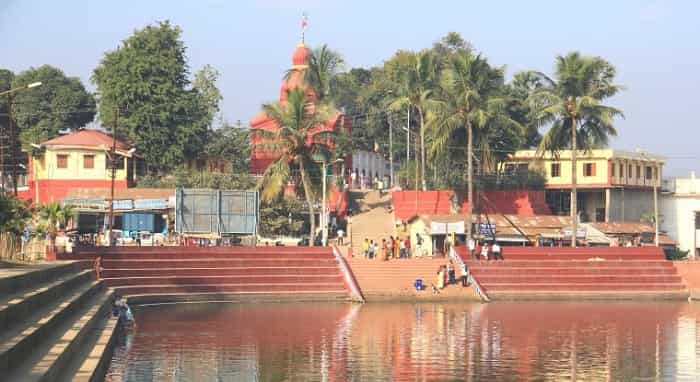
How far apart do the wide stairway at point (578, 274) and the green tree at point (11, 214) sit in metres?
18.1

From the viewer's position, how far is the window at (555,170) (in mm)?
59406

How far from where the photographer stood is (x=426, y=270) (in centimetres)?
4184

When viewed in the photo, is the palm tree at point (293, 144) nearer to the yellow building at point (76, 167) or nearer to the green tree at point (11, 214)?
the yellow building at point (76, 167)

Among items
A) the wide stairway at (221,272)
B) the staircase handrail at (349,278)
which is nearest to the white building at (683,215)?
the staircase handrail at (349,278)

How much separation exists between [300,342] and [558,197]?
36880mm

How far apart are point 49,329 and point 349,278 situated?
2258cm

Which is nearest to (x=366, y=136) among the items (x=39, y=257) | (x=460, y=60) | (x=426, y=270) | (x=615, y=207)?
(x=615, y=207)

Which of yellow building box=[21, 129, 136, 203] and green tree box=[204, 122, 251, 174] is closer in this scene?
yellow building box=[21, 129, 136, 203]

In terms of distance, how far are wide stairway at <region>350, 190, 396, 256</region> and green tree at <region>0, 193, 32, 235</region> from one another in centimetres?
1835

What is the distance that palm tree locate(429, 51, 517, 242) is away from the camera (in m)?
45.6

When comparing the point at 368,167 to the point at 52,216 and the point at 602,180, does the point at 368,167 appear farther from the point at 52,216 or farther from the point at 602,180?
the point at 52,216

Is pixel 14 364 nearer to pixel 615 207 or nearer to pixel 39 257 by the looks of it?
pixel 39 257

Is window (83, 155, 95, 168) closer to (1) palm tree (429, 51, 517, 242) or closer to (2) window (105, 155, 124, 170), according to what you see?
(2) window (105, 155, 124, 170)

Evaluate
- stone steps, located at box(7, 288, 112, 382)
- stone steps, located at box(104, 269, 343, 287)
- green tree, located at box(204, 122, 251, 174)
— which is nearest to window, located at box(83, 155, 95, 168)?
green tree, located at box(204, 122, 251, 174)
